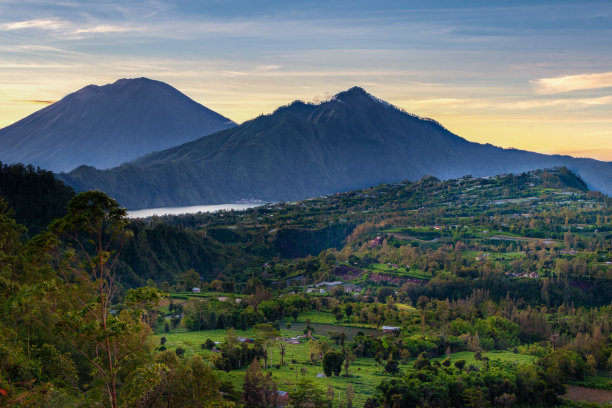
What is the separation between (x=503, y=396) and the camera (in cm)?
3497

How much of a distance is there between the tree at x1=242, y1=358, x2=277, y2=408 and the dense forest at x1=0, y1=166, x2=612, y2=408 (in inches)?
3.1

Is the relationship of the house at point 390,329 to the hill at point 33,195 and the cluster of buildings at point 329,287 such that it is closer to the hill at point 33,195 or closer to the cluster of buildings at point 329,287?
the cluster of buildings at point 329,287

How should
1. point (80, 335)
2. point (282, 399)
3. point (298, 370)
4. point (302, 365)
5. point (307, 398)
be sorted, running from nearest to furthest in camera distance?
point (80, 335)
point (307, 398)
point (282, 399)
point (298, 370)
point (302, 365)

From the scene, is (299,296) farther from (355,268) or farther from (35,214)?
(35,214)

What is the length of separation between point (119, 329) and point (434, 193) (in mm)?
141835

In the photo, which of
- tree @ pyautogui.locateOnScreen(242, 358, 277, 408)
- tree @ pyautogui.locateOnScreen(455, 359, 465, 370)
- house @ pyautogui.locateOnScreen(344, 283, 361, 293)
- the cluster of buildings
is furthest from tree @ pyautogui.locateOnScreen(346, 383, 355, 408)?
house @ pyautogui.locateOnScreen(344, 283, 361, 293)

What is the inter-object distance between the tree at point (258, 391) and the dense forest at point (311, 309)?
0.08m

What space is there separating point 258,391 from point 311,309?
31.1m

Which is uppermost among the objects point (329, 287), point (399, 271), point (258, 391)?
point (399, 271)

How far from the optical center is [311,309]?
204ft

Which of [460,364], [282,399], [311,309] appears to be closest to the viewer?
[282,399]

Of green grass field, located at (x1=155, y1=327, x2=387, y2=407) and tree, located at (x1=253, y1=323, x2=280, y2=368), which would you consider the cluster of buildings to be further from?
tree, located at (x1=253, y1=323, x2=280, y2=368)

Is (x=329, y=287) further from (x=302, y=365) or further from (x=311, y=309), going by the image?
(x=302, y=365)

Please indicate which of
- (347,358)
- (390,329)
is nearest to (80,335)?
(347,358)
